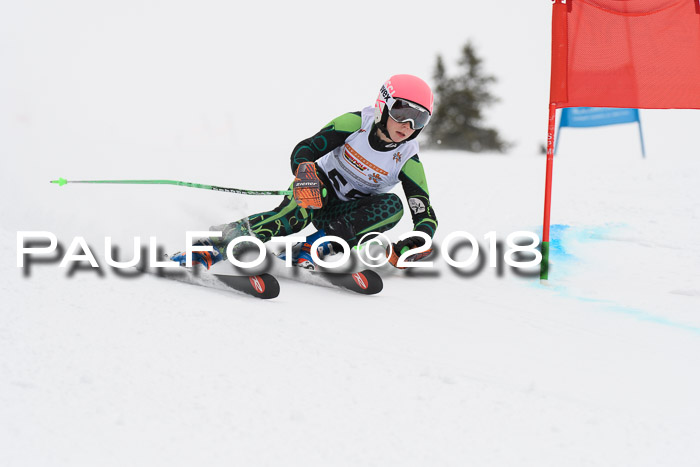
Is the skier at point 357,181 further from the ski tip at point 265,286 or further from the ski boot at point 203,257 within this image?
the ski tip at point 265,286

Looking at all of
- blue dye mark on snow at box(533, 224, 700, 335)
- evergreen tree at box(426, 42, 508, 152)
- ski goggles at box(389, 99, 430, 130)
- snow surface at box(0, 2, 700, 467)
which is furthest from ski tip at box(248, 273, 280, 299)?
evergreen tree at box(426, 42, 508, 152)

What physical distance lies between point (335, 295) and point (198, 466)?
198cm

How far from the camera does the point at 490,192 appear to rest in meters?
6.77

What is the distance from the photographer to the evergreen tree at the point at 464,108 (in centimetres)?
2505

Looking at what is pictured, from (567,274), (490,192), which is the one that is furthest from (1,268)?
(490,192)

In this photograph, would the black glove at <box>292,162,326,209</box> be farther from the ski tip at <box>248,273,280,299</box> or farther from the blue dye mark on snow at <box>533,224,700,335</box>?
the blue dye mark on snow at <box>533,224,700,335</box>

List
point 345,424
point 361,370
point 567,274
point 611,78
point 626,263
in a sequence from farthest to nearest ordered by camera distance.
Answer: point 626,263, point 567,274, point 611,78, point 361,370, point 345,424

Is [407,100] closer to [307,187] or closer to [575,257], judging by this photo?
[307,187]

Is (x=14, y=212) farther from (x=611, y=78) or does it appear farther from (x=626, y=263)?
(x=626, y=263)

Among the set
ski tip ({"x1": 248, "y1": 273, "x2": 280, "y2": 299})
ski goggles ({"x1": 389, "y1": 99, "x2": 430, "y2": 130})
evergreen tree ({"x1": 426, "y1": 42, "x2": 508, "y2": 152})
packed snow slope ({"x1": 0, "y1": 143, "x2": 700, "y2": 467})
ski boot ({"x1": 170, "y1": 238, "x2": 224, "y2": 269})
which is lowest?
packed snow slope ({"x1": 0, "y1": 143, "x2": 700, "y2": 467})

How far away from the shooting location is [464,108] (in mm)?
25156

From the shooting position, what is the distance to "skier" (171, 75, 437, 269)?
3621 millimetres

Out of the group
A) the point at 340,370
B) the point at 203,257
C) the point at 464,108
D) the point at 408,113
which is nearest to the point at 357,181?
the point at 408,113

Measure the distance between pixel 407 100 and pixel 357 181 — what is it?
71 centimetres
